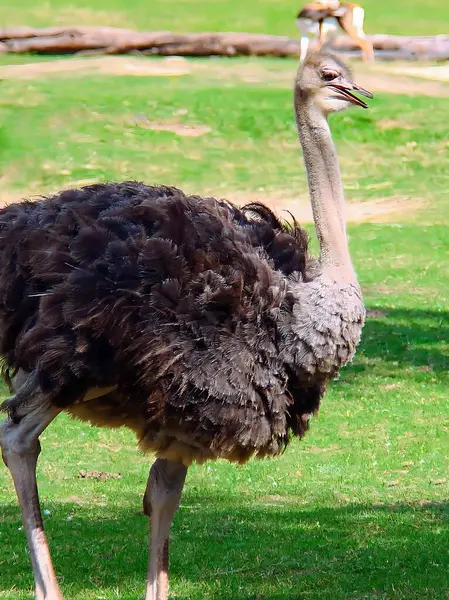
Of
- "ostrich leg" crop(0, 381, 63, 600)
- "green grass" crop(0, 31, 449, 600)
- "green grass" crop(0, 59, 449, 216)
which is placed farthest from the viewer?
"green grass" crop(0, 59, 449, 216)

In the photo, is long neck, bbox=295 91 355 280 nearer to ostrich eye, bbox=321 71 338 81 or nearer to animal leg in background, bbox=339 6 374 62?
ostrich eye, bbox=321 71 338 81

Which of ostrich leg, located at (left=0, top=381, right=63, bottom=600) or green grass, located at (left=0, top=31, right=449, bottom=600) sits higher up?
ostrich leg, located at (left=0, top=381, right=63, bottom=600)

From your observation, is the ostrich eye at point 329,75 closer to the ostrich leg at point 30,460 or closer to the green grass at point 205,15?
the ostrich leg at point 30,460

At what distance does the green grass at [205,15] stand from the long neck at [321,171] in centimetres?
2680

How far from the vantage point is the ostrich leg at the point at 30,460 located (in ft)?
17.8

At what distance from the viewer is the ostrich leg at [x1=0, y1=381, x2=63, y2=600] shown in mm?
5422

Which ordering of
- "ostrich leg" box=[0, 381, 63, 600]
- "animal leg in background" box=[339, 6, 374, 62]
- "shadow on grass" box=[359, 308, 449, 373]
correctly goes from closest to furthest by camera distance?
"ostrich leg" box=[0, 381, 63, 600]
"animal leg in background" box=[339, 6, 374, 62]
"shadow on grass" box=[359, 308, 449, 373]

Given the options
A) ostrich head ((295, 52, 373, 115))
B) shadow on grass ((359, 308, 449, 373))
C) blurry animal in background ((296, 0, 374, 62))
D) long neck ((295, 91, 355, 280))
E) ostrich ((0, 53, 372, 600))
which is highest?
blurry animal in background ((296, 0, 374, 62))

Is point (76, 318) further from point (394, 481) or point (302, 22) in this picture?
point (394, 481)

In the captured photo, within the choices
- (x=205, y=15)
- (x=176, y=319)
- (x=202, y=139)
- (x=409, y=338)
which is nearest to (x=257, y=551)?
(x=176, y=319)

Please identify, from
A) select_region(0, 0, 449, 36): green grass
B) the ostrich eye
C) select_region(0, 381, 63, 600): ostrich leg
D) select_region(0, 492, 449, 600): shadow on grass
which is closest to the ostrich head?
the ostrich eye

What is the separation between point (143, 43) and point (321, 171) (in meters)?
22.5

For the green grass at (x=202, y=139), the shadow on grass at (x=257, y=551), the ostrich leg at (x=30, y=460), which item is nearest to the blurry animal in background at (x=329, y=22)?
the ostrich leg at (x=30, y=460)

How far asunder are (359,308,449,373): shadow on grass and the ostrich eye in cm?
603
